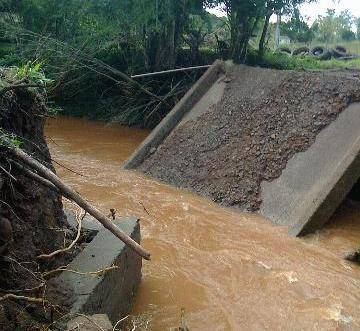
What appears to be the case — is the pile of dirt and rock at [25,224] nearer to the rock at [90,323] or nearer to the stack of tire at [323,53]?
the rock at [90,323]

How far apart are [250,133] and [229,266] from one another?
121 inches

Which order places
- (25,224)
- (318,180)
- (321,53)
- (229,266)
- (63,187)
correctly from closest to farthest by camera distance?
(63,187)
(25,224)
(229,266)
(318,180)
(321,53)

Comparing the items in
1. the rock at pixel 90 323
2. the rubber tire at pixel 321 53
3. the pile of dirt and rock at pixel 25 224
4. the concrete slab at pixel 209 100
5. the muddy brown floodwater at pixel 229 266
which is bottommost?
the muddy brown floodwater at pixel 229 266

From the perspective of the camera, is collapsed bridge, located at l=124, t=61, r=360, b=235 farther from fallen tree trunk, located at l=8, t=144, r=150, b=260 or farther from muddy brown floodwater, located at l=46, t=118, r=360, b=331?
fallen tree trunk, located at l=8, t=144, r=150, b=260

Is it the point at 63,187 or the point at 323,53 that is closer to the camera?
the point at 63,187

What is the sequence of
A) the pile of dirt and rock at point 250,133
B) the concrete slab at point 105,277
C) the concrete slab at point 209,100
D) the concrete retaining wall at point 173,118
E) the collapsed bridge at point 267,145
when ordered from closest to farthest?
the concrete slab at point 105,277
the collapsed bridge at point 267,145
the pile of dirt and rock at point 250,133
the concrete retaining wall at point 173,118
the concrete slab at point 209,100

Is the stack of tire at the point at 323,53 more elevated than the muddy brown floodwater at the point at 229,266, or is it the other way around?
the stack of tire at the point at 323,53

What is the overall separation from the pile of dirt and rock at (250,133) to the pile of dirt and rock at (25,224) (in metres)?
3.65

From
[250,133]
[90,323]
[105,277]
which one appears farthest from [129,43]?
[90,323]

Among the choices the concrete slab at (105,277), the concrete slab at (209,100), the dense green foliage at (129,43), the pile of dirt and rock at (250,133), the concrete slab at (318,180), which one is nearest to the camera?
the concrete slab at (105,277)

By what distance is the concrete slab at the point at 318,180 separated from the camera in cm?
622

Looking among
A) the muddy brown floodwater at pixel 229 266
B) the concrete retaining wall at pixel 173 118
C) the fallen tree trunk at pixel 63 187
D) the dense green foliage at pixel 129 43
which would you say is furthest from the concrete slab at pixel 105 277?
the dense green foliage at pixel 129 43

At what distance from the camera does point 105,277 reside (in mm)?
3654

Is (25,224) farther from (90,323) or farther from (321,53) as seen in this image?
(321,53)
